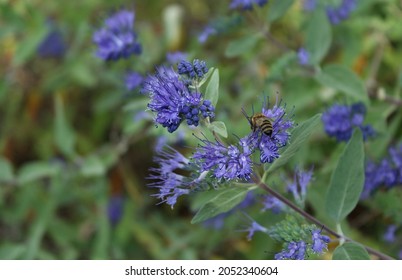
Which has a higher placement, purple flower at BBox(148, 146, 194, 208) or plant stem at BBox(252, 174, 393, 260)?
purple flower at BBox(148, 146, 194, 208)

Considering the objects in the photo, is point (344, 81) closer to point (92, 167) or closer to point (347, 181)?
point (347, 181)

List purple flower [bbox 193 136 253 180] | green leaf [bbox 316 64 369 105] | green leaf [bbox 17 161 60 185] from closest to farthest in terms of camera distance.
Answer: purple flower [bbox 193 136 253 180] < green leaf [bbox 316 64 369 105] < green leaf [bbox 17 161 60 185]

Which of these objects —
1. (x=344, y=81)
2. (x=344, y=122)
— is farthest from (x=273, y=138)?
(x=344, y=81)

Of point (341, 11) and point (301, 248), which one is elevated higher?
point (341, 11)

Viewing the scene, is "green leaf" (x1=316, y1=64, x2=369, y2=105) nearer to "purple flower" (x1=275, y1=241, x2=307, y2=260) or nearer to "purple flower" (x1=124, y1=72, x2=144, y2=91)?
"purple flower" (x1=124, y1=72, x2=144, y2=91)

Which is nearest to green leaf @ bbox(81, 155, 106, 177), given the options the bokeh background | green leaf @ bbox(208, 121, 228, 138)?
the bokeh background

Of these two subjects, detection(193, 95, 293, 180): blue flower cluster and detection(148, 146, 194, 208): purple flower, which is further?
detection(148, 146, 194, 208): purple flower

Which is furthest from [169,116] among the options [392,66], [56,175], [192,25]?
[192,25]
